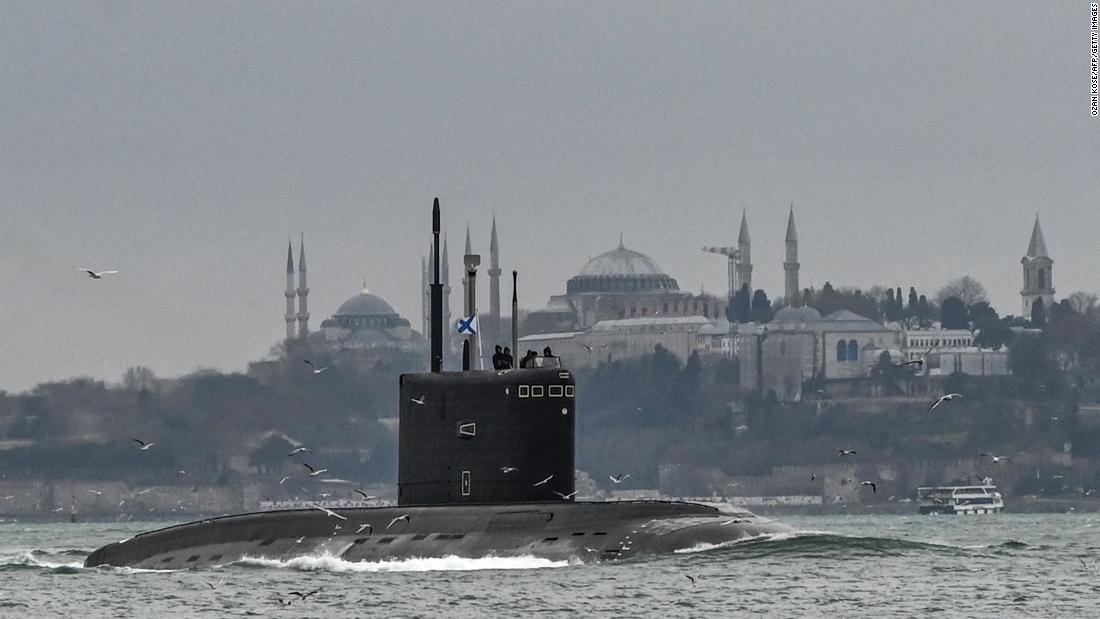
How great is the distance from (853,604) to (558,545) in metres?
5.19

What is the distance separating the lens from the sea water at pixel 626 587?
34.0m

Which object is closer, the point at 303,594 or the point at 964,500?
the point at 303,594

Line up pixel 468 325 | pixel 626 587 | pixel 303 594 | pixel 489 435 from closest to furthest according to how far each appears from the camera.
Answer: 1. pixel 626 587
2. pixel 303 594
3. pixel 489 435
4. pixel 468 325

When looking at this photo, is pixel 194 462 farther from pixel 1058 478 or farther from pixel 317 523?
pixel 317 523

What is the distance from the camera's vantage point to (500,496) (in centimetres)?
3906

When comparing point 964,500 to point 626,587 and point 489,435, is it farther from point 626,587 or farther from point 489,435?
point 626,587

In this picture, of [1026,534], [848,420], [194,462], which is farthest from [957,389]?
[1026,534]

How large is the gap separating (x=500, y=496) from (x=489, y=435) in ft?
3.03

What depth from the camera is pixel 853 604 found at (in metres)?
34.3

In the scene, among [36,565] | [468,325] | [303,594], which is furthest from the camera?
[36,565]

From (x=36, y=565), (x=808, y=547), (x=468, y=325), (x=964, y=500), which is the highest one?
(x=468, y=325)

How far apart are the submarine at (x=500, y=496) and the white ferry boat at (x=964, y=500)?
105867mm

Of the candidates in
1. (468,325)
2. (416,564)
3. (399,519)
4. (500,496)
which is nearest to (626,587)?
(500,496)

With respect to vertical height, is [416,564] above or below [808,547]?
below
